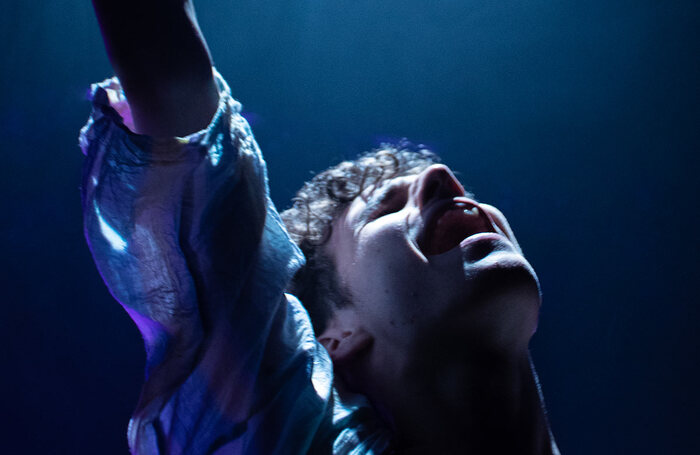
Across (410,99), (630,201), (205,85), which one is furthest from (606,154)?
(205,85)

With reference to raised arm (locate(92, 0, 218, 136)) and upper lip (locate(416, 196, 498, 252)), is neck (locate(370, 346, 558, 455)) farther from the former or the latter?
raised arm (locate(92, 0, 218, 136))

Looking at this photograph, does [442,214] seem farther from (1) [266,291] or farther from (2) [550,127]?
(2) [550,127]

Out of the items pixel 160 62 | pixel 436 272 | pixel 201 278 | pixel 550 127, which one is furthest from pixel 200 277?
pixel 550 127

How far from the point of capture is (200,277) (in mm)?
512

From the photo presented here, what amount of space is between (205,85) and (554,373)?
52.8 inches

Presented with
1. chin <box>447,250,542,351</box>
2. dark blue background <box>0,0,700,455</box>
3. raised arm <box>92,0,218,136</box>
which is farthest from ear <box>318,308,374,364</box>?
dark blue background <box>0,0,700,455</box>

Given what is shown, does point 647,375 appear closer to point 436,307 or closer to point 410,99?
point 410,99

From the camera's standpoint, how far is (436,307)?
2.17 ft

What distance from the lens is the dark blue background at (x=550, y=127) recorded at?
1476 millimetres

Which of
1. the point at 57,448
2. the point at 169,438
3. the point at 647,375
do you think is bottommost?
the point at 647,375

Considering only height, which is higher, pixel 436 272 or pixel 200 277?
pixel 200 277

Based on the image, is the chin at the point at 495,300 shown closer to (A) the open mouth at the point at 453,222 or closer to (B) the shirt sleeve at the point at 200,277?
(A) the open mouth at the point at 453,222

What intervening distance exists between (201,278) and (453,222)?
401 mm

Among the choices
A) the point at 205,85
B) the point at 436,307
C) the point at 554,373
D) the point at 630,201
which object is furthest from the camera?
the point at 630,201
